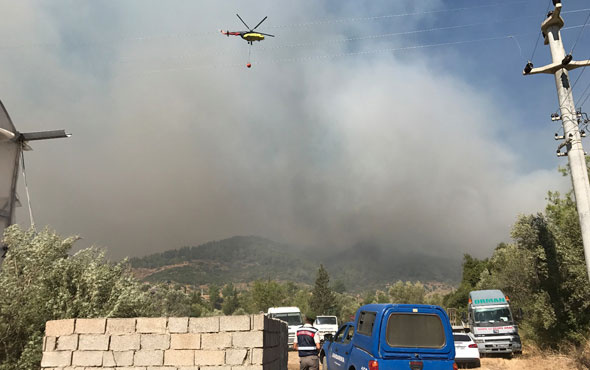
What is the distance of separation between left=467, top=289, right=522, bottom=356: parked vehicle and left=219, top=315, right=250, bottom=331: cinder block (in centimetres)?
1895

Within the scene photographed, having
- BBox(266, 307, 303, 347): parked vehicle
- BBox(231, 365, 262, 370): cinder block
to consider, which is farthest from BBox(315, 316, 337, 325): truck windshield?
BBox(231, 365, 262, 370): cinder block

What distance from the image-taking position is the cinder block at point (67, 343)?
9.98 metres

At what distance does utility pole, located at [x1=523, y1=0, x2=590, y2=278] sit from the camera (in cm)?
1673

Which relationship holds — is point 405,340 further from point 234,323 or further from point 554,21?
point 554,21

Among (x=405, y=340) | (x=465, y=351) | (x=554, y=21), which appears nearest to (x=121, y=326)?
(x=405, y=340)

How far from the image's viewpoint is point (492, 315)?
80.6 ft

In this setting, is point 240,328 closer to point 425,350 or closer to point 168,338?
point 168,338

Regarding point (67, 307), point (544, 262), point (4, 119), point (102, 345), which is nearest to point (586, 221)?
point (544, 262)

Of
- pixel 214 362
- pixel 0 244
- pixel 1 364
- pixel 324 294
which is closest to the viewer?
pixel 214 362

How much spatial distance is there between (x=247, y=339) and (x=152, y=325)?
2.23 meters

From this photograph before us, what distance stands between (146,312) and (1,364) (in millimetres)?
4704

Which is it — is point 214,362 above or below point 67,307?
below

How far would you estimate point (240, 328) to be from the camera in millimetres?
9734

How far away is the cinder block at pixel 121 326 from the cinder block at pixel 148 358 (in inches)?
21.9
